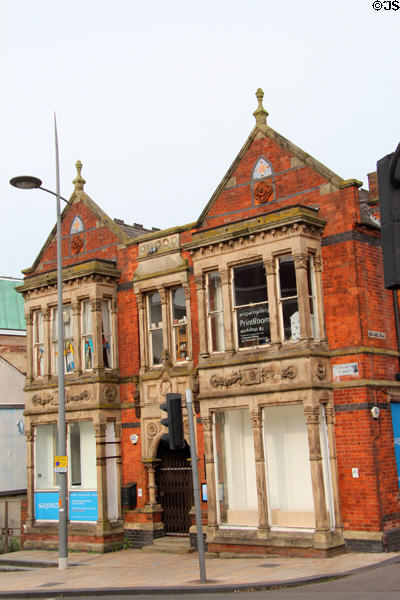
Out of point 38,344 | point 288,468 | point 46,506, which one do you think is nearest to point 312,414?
point 288,468

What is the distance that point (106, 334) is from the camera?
2164 centimetres

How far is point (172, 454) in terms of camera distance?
20266mm

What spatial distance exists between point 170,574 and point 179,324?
722 cm

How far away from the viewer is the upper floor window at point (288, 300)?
17.1 metres

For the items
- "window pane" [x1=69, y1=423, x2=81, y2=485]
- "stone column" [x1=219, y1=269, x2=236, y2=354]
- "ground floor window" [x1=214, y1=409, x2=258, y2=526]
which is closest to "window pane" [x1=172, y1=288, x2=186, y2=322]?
"stone column" [x1=219, y1=269, x2=236, y2=354]

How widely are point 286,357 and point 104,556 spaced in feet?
25.5

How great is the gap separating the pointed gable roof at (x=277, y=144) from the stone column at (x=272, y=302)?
253 cm

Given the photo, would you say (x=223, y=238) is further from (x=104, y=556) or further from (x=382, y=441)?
(x=104, y=556)

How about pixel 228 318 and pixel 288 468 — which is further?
pixel 228 318

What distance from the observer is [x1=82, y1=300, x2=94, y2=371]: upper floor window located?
2159 centimetres

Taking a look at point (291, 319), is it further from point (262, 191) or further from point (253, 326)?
point (262, 191)

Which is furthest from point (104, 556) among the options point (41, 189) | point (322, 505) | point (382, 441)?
point (41, 189)

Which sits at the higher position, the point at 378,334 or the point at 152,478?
the point at 378,334

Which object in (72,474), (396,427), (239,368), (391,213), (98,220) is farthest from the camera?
(98,220)
